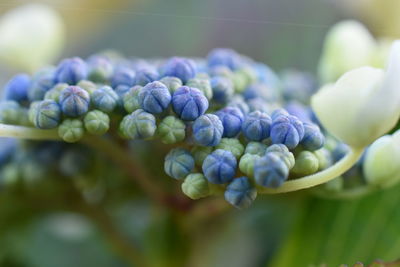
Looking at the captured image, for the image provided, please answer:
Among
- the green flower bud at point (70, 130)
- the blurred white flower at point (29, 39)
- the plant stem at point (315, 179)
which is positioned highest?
the green flower bud at point (70, 130)

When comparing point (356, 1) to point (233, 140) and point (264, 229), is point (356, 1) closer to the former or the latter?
point (264, 229)

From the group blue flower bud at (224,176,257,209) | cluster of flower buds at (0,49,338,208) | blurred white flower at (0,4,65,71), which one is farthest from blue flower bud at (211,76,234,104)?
blurred white flower at (0,4,65,71)

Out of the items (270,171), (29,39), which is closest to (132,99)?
(270,171)

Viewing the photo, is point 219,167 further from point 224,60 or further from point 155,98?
point 224,60

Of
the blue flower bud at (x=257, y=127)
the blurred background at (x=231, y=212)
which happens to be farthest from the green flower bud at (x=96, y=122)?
the blurred background at (x=231, y=212)

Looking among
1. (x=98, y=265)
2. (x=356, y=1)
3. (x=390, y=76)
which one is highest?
(x=390, y=76)

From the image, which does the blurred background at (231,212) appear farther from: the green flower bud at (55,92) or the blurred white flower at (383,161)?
the green flower bud at (55,92)

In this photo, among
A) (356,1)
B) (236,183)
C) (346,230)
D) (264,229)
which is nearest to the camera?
(236,183)

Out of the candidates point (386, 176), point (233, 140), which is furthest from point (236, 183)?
point (386, 176)
